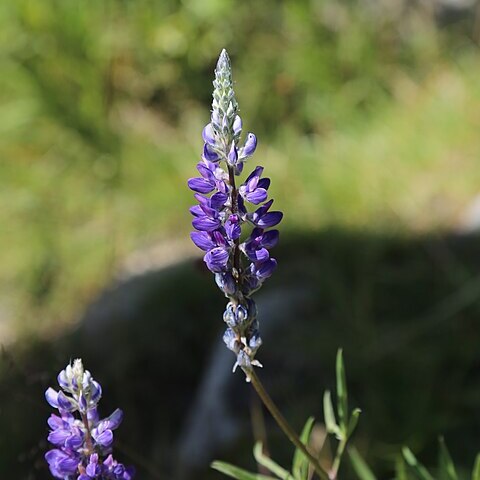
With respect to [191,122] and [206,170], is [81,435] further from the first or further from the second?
[191,122]

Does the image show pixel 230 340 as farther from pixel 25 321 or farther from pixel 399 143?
pixel 399 143

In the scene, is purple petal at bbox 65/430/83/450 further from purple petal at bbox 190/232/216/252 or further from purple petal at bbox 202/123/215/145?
purple petal at bbox 202/123/215/145

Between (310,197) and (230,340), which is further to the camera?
(310,197)

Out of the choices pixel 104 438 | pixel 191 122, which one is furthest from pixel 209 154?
pixel 191 122

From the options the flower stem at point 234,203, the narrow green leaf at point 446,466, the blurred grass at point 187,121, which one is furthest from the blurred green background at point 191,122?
the flower stem at point 234,203

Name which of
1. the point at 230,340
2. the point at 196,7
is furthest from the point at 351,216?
the point at 230,340
